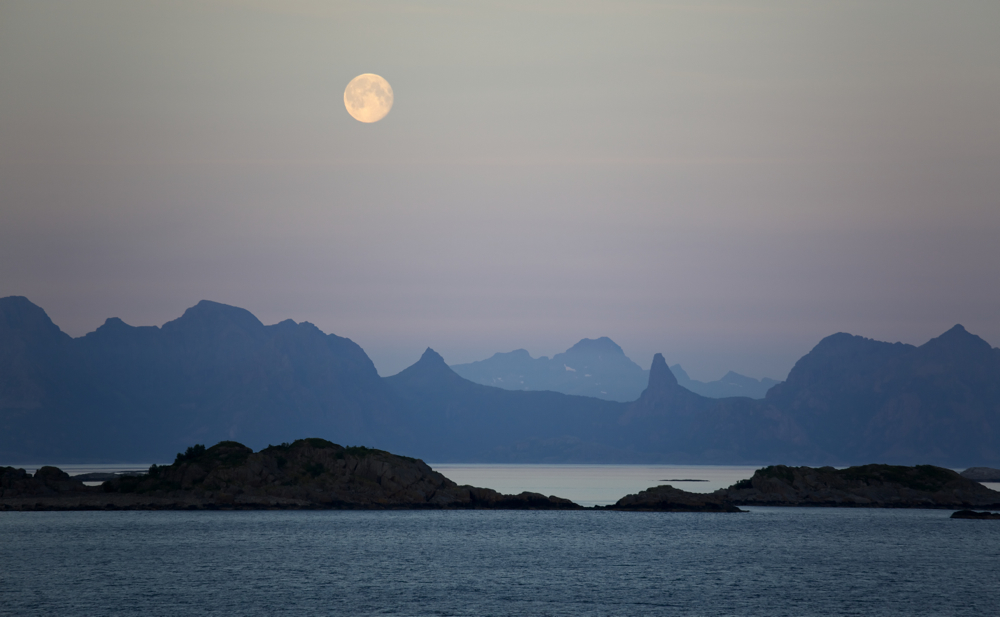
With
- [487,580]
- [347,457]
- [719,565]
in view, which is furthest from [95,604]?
[347,457]

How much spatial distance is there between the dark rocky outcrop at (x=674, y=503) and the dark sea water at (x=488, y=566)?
1849cm

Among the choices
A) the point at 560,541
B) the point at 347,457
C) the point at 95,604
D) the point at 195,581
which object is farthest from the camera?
the point at 347,457

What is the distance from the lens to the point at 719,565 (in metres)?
93.1

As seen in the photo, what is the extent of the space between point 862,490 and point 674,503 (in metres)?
40.8

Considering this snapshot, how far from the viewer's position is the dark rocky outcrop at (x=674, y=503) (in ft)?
532

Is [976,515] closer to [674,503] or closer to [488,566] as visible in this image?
[674,503]

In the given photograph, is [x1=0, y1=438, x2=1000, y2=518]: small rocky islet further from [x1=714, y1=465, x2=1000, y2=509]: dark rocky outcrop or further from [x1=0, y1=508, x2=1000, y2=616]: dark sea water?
[x1=0, y1=508, x2=1000, y2=616]: dark sea water

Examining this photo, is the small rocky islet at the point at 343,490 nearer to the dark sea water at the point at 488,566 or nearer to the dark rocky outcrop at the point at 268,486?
the dark rocky outcrop at the point at 268,486

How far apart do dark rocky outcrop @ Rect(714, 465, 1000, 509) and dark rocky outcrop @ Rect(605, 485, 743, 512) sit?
5141 millimetres

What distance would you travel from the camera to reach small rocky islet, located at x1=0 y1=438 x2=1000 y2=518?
151875 mm

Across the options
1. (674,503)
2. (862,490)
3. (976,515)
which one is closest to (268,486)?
(674,503)

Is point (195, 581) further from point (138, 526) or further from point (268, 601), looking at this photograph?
point (138, 526)

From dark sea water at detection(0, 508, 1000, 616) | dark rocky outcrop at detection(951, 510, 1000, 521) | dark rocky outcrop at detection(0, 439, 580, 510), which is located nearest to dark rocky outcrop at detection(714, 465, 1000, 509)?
dark rocky outcrop at detection(951, 510, 1000, 521)

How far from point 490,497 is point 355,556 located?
235 ft
